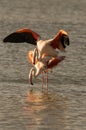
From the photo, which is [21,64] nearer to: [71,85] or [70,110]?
[71,85]

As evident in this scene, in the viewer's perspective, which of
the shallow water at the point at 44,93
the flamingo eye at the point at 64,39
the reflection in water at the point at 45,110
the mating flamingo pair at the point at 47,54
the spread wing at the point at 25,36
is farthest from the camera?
the spread wing at the point at 25,36

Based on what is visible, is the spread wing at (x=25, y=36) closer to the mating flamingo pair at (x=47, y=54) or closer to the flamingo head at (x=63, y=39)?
the mating flamingo pair at (x=47, y=54)

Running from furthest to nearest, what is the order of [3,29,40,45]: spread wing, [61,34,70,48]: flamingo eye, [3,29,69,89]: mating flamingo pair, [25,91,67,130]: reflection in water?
[3,29,40,45]: spread wing, [3,29,69,89]: mating flamingo pair, [61,34,70,48]: flamingo eye, [25,91,67,130]: reflection in water

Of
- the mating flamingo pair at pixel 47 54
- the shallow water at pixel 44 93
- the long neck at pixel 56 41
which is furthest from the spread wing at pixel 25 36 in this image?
the shallow water at pixel 44 93

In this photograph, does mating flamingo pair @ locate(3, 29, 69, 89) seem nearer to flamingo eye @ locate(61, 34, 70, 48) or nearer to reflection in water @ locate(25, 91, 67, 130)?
flamingo eye @ locate(61, 34, 70, 48)

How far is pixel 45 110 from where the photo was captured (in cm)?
1246

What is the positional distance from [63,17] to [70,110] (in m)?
20.7

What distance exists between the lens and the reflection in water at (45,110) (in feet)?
36.6

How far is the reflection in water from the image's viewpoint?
36.6ft

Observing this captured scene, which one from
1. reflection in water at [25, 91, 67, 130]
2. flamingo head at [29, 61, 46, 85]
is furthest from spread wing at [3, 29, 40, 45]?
reflection in water at [25, 91, 67, 130]

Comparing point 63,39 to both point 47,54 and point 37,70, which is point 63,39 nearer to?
point 47,54

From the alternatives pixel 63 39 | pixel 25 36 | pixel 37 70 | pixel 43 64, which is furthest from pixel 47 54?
pixel 25 36

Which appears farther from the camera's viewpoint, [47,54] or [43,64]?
[47,54]

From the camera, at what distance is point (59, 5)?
4303 centimetres
